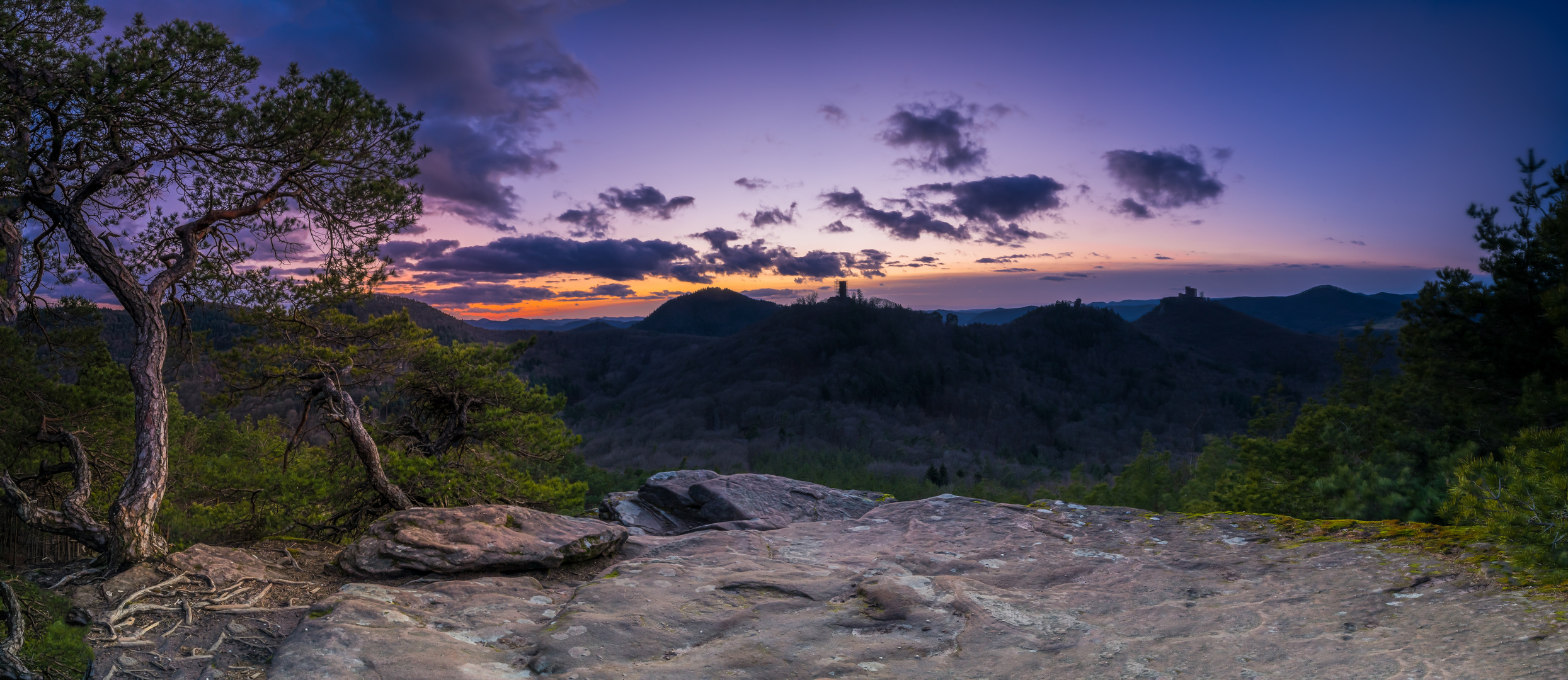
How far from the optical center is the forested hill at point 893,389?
243 ft

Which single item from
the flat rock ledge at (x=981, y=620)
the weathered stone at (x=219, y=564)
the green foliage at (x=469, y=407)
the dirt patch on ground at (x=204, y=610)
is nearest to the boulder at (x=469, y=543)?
the dirt patch on ground at (x=204, y=610)

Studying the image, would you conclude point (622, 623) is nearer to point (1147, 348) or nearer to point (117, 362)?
point (117, 362)

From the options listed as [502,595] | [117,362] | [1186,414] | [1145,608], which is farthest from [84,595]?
[1186,414]

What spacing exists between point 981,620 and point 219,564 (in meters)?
6.21

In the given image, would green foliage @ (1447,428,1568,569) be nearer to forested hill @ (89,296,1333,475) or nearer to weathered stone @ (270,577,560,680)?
weathered stone @ (270,577,560,680)

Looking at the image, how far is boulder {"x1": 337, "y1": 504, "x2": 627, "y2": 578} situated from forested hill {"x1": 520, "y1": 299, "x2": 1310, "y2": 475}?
50.8m

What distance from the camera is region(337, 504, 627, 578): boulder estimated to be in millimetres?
5867

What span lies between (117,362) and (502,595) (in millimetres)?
9309

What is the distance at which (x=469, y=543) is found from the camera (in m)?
6.11

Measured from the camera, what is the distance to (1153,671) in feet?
11.9

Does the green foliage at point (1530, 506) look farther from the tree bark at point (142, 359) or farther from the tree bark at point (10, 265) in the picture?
the tree bark at point (10, 265)

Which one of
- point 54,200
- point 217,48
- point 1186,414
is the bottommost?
point 1186,414

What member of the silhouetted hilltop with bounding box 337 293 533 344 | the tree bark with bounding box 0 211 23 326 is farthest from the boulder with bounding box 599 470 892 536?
the silhouetted hilltop with bounding box 337 293 533 344

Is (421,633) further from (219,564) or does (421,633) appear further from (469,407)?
(469,407)
